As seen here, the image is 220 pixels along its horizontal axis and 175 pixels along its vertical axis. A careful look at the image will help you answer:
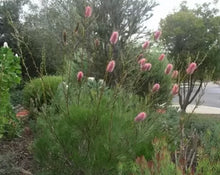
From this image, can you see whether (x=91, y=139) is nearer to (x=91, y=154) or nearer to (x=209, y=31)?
(x=91, y=154)

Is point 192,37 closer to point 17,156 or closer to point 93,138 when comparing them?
point 17,156

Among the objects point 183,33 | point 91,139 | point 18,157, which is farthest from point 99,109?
point 183,33

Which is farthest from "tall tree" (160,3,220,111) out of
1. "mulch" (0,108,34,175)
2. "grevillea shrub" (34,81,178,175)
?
"grevillea shrub" (34,81,178,175)

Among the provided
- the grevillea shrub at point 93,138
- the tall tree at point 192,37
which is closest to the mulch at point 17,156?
the grevillea shrub at point 93,138

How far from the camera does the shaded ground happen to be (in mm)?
3943

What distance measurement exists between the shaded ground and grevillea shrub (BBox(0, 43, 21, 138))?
202 millimetres

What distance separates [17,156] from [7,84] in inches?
42.6

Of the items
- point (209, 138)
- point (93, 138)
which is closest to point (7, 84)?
point (93, 138)

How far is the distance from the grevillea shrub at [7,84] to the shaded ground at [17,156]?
202 millimetres

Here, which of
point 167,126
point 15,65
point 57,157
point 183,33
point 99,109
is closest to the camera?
point 99,109

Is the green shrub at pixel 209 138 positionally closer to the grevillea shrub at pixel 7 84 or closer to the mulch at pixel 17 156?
the mulch at pixel 17 156

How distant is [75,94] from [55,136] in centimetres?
73

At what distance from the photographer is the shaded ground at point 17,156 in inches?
155

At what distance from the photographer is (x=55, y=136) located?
11.3ft
